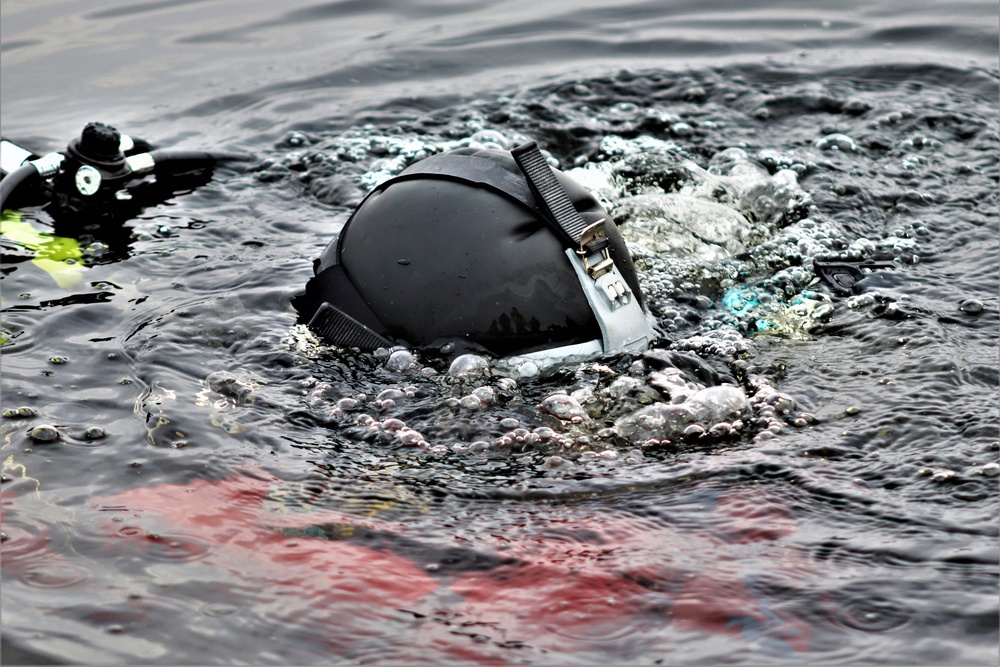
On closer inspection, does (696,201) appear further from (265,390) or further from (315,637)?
(315,637)

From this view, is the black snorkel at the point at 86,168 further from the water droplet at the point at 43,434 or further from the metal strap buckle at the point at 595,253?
the metal strap buckle at the point at 595,253

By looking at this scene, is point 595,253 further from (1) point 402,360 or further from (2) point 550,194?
(1) point 402,360

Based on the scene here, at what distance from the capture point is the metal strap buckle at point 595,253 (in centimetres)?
361

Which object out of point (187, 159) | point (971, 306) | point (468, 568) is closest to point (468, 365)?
point (468, 568)

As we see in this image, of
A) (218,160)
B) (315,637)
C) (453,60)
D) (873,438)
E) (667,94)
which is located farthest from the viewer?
(453,60)

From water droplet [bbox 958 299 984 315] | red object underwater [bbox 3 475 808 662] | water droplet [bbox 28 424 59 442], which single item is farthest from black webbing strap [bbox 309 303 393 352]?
water droplet [bbox 958 299 984 315]

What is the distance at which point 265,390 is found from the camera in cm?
375

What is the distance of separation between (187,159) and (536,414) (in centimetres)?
311

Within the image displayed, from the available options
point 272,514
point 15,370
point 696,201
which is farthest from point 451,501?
point 696,201

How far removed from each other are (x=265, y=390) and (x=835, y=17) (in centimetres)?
637

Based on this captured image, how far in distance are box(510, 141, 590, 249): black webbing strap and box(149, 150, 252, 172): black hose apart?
103 inches

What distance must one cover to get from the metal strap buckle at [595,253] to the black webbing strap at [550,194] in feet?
0.08

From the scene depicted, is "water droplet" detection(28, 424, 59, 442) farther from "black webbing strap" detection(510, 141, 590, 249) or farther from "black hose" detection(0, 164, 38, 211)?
"black webbing strap" detection(510, 141, 590, 249)

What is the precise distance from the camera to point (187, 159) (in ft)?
18.4
